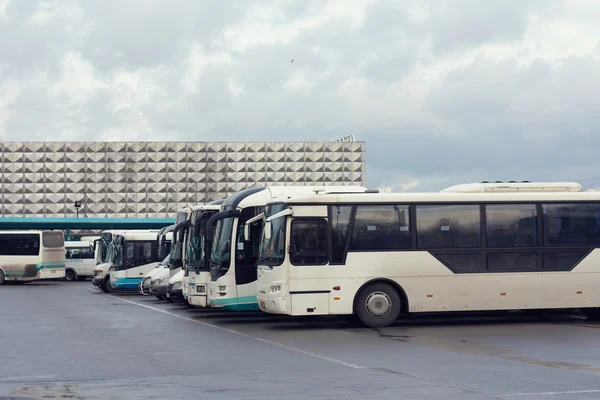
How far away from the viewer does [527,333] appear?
18016mm

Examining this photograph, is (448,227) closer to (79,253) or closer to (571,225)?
(571,225)

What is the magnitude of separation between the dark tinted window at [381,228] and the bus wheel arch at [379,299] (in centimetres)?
77

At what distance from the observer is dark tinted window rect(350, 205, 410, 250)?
19.2 meters

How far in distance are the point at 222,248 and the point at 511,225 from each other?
6.59 metres

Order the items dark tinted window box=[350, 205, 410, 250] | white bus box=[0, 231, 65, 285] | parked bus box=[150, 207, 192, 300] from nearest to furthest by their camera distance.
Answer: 1. dark tinted window box=[350, 205, 410, 250]
2. parked bus box=[150, 207, 192, 300]
3. white bus box=[0, 231, 65, 285]

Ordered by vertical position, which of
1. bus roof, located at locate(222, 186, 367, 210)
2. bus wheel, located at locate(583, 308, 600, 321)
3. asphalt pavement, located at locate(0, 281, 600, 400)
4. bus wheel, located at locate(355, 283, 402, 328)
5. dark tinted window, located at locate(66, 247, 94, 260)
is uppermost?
bus roof, located at locate(222, 186, 367, 210)

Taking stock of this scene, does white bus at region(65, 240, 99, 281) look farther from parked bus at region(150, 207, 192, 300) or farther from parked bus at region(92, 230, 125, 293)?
parked bus at region(150, 207, 192, 300)

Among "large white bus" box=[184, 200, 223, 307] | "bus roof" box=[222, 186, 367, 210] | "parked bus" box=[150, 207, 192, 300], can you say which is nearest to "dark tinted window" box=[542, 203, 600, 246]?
"bus roof" box=[222, 186, 367, 210]

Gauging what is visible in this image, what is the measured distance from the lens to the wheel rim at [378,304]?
750 inches

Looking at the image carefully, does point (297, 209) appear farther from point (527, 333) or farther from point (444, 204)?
point (527, 333)

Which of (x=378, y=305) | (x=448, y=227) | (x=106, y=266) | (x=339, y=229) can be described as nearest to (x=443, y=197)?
(x=448, y=227)

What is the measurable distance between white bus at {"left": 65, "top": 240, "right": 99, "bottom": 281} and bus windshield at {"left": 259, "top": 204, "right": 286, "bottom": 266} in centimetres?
4319

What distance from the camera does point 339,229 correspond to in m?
19.1

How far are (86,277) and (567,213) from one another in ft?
157
